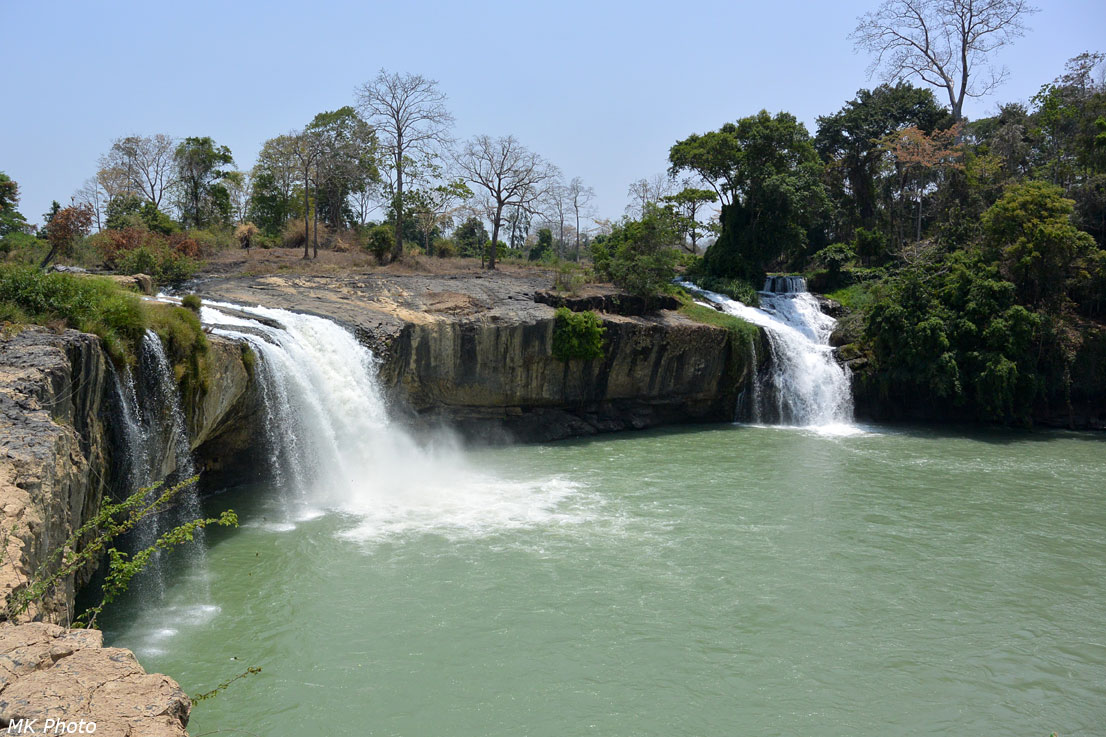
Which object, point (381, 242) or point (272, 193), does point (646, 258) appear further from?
point (272, 193)

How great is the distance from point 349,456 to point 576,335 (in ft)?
25.6

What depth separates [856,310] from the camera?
24328 millimetres

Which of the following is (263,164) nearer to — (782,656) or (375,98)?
(375,98)

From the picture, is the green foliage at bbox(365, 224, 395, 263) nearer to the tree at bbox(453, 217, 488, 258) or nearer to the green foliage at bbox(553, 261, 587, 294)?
the green foliage at bbox(553, 261, 587, 294)

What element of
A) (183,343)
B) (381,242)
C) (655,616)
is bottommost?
(655,616)

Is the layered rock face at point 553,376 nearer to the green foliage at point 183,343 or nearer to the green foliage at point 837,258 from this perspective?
the green foliage at point 183,343

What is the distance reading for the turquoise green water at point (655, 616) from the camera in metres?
6.42

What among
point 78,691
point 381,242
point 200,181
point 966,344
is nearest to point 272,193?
point 200,181

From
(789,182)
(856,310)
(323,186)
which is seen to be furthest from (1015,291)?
(323,186)

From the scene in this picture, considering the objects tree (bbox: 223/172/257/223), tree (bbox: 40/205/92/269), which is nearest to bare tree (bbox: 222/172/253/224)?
tree (bbox: 223/172/257/223)

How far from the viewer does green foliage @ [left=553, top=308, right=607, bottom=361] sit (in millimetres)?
19359

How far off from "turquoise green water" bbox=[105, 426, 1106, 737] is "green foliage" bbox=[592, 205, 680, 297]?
9.70 m

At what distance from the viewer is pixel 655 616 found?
8219mm

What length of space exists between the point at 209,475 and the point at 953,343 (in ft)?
66.0
